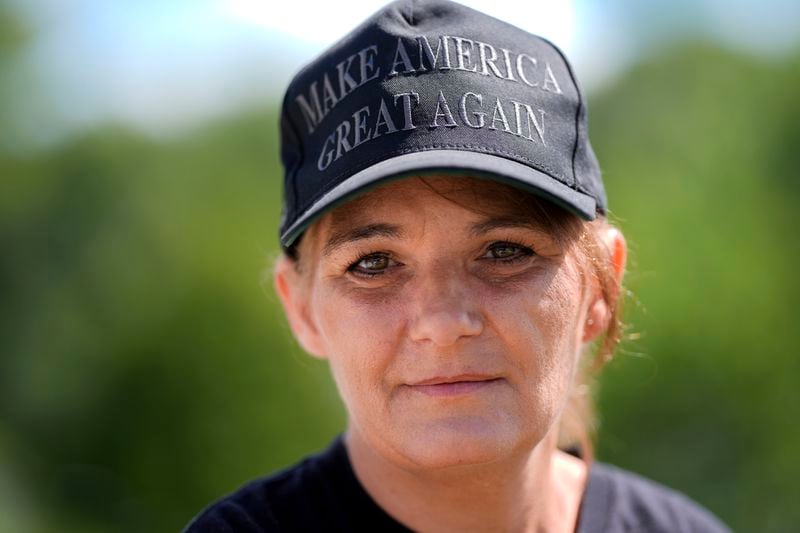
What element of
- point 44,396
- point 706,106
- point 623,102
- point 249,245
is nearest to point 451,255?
point 249,245

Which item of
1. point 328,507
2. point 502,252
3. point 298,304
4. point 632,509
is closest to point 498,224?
point 502,252

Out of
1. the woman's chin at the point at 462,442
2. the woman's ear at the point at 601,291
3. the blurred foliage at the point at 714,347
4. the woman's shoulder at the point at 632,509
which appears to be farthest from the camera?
the blurred foliage at the point at 714,347

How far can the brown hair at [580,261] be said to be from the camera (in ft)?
6.97

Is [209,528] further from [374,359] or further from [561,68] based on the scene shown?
[561,68]

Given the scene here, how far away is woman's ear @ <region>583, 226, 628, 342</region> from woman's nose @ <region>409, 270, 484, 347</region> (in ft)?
1.55

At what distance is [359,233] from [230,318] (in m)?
7.19

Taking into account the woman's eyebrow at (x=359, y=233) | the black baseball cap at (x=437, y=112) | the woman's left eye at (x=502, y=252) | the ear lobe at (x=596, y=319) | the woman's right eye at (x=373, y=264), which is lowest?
the ear lobe at (x=596, y=319)

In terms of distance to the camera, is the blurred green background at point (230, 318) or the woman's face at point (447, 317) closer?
the woman's face at point (447, 317)

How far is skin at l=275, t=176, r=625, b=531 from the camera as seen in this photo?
6.83ft

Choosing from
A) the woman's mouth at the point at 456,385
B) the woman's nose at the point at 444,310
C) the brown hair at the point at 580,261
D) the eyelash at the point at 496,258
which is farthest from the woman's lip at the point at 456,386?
the brown hair at the point at 580,261

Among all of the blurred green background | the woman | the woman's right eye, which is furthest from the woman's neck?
the blurred green background

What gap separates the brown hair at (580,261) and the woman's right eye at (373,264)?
0.19 m

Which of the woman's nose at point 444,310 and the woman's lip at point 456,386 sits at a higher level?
the woman's nose at point 444,310

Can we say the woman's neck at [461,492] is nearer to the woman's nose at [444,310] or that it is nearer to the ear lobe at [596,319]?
the ear lobe at [596,319]
